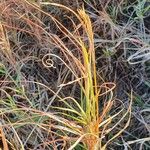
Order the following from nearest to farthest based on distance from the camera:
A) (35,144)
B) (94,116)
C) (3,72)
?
1. (94,116)
2. (35,144)
3. (3,72)

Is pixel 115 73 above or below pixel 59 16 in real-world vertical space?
below

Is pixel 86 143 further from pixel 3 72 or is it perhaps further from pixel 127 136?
pixel 3 72

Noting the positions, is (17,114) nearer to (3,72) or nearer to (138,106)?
(3,72)

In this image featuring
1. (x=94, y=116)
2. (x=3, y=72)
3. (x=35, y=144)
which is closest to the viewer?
(x=94, y=116)

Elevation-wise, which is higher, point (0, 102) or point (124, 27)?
point (124, 27)

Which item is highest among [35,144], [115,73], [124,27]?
[124,27]

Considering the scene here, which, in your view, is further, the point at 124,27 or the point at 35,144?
the point at 124,27

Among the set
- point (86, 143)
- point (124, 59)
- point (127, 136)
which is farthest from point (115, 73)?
point (86, 143)

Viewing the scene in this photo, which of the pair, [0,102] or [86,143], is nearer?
[86,143]

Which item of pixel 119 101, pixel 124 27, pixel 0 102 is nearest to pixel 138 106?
pixel 119 101
